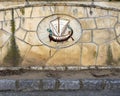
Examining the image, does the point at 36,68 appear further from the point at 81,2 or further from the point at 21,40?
the point at 81,2

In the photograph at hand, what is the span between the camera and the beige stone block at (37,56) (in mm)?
8992

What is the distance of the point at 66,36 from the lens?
29.4 feet

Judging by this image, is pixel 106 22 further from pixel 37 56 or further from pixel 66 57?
pixel 37 56

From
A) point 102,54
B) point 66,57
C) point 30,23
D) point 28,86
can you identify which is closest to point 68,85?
point 28,86

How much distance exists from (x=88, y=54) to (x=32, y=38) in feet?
3.98

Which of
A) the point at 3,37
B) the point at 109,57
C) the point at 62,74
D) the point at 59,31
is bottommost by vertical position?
Result: the point at 62,74

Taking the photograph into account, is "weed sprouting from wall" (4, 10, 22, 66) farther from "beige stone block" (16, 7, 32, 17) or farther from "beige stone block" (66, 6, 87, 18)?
"beige stone block" (66, 6, 87, 18)

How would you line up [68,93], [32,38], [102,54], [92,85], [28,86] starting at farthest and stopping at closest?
1. [102,54]
2. [32,38]
3. [92,85]
4. [28,86]
5. [68,93]

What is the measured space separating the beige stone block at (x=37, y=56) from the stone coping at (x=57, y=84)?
3.05ft

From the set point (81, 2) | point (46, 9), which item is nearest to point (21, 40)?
point (46, 9)

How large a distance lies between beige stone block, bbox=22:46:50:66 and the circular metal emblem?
0.50ft

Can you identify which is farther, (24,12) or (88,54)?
(88,54)

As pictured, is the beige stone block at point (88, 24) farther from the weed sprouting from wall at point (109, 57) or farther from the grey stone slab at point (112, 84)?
the grey stone slab at point (112, 84)

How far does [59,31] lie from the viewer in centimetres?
895
